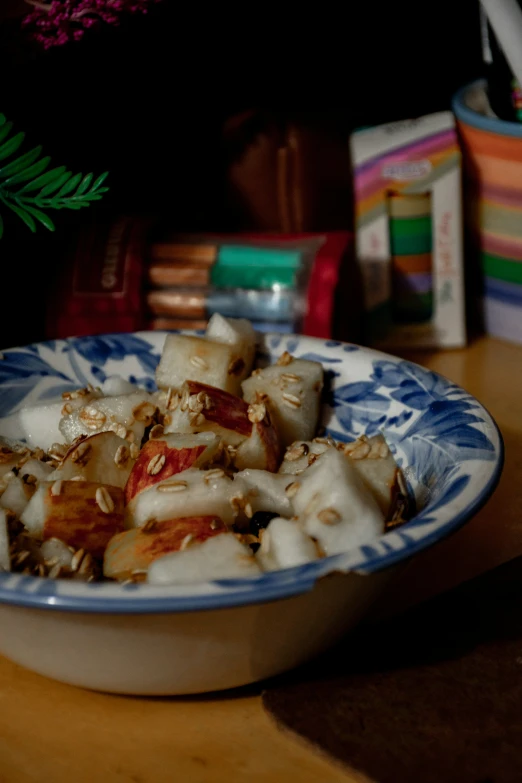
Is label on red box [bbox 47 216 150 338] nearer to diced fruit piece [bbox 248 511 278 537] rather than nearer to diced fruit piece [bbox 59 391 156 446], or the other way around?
diced fruit piece [bbox 59 391 156 446]

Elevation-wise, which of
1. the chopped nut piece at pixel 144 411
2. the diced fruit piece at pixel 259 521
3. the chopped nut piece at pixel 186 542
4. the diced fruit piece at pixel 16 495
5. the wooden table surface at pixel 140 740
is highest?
the chopped nut piece at pixel 186 542

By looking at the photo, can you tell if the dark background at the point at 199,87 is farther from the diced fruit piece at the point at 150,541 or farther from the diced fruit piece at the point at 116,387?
the diced fruit piece at the point at 150,541

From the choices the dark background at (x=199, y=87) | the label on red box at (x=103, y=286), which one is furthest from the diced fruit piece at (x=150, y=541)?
the dark background at (x=199, y=87)

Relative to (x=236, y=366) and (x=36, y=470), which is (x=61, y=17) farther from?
(x=36, y=470)

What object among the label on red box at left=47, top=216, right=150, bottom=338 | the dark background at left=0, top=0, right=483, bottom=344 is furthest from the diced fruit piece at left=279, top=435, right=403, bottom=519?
the dark background at left=0, top=0, right=483, bottom=344

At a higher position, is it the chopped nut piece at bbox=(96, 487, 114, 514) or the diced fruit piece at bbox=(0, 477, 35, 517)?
the chopped nut piece at bbox=(96, 487, 114, 514)

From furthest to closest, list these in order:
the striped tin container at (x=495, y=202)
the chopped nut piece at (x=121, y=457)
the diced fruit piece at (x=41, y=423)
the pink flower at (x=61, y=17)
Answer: the striped tin container at (x=495, y=202)
the pink flower at (x=61, y=17)
the diced fruit piece at (x=41, y=423)
the chopped nut piece at (x=121, y=457)

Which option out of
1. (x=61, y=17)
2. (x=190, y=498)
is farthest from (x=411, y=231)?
(x=190, y=498)
